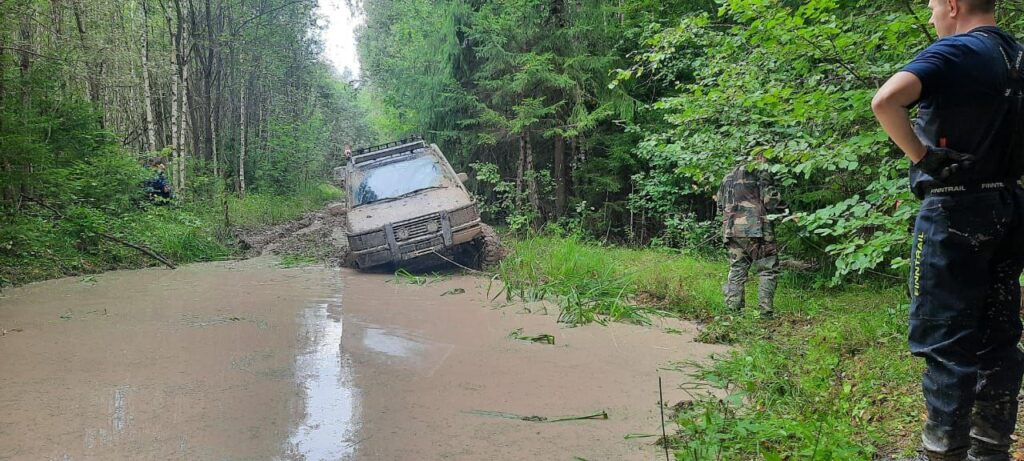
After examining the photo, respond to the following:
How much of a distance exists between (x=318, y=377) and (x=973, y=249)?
3.69 meters

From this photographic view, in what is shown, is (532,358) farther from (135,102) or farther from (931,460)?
(135,102)

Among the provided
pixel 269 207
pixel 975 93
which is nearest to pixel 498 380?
pixel 975 93

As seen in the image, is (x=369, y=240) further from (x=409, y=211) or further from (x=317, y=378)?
(x=317, y=378)

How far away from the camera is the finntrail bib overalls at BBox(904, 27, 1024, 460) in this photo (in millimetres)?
2107

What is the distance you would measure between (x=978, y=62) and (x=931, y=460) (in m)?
1.42

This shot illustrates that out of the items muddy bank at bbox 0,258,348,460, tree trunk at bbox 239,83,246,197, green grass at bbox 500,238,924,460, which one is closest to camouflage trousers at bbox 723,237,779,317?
green grass at bbox 500,238,924,460

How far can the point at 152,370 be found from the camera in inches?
168

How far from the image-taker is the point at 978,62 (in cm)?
209

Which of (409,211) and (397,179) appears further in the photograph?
(397,179)

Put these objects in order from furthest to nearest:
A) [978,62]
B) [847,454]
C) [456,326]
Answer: [456,326] < [847,454] < [978,62]

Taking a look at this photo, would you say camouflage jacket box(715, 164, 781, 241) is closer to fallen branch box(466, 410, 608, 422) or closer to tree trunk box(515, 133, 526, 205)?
fallen branch box(466, 410, 608, 422)

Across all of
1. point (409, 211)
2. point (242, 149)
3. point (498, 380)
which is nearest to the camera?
point (498, 380)

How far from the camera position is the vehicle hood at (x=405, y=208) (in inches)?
334

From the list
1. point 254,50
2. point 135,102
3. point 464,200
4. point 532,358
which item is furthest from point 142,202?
point 254,50
